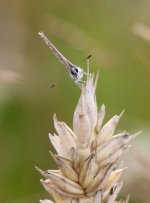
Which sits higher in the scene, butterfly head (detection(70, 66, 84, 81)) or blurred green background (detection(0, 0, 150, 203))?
blurred green background (detection(0, 0, 150, 203))

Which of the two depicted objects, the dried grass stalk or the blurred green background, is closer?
the dried grass stalk

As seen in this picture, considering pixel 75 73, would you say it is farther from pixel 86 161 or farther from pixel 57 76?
pixel 57 76

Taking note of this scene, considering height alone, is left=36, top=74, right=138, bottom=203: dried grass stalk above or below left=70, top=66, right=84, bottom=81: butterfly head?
below

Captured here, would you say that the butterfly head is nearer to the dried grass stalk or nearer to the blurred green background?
the dried grass stalk

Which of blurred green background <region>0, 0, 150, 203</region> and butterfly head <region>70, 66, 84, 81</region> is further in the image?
blurred green background <region>0, 0, 150, 203</region>

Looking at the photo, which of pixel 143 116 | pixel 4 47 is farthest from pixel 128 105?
pixel 4 47

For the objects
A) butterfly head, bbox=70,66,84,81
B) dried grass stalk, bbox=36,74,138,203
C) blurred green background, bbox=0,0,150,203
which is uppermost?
blurred green background, bbox=0,0,150,203

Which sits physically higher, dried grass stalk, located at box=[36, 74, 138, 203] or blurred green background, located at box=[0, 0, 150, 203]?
blurred green background, located at box=[0, 0, 150, 203]

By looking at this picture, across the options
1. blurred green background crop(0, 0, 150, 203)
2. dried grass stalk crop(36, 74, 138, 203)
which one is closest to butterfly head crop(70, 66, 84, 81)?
dried grass stalk crop(36, 74, 138, 203)

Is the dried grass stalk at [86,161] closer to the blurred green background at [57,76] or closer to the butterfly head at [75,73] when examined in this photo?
the butterfly head at [75,73]
